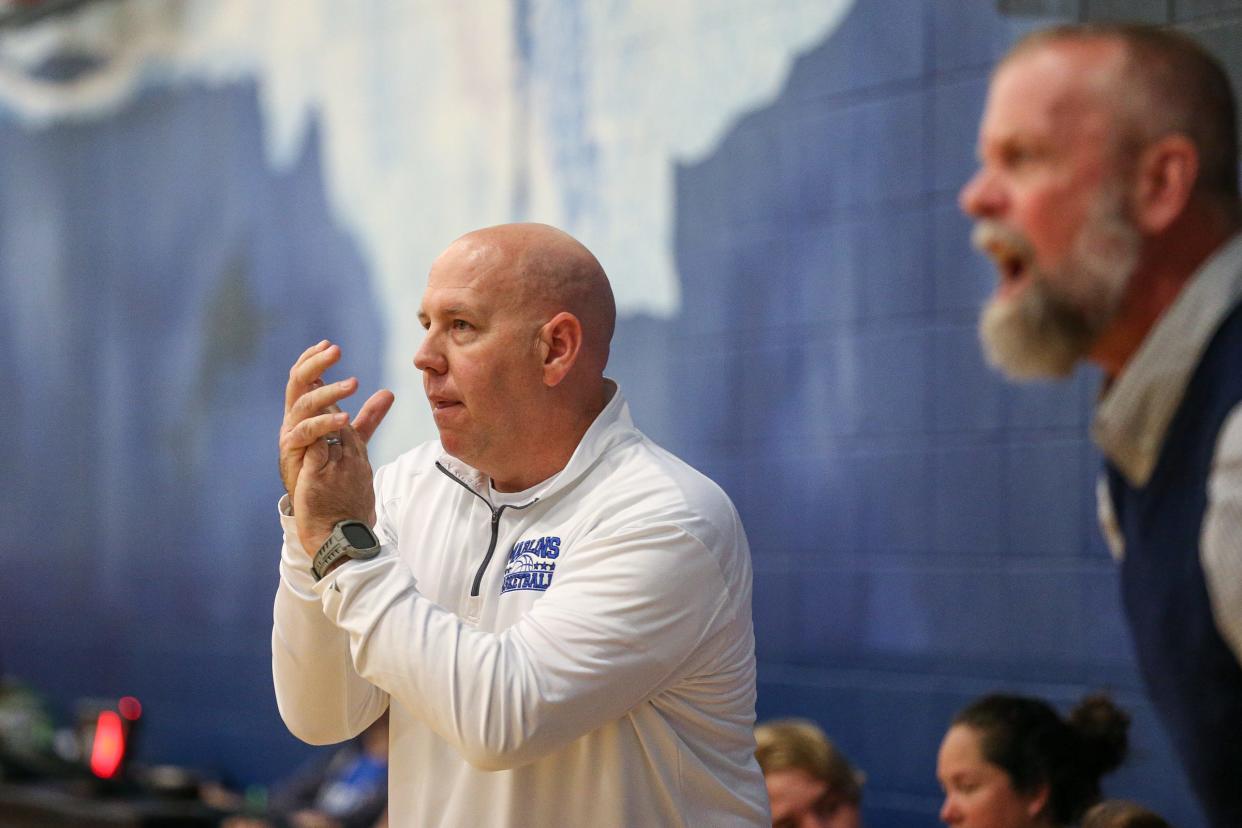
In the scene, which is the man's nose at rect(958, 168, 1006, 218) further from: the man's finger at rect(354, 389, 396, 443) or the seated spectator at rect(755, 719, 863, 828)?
the seated spectator at rect(755, 719, 863, 828)

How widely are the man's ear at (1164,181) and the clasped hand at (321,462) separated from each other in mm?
928

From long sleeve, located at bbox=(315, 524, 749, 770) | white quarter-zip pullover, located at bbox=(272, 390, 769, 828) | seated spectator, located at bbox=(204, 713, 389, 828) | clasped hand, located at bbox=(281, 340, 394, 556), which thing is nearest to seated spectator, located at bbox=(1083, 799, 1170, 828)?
white quarter-zip pullover, located at bbox=(272, 390, 769, 828)

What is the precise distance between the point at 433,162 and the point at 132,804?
2.52 metres

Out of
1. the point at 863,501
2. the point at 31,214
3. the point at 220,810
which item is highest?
the point at 31,214

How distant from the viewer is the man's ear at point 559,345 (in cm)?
186

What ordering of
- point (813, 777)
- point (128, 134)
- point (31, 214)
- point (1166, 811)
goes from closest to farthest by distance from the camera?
1. point (813, 777)
2. point (1166, 811)
3. point (128, 134)
4. point (31, 214)

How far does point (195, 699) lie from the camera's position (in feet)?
20.0

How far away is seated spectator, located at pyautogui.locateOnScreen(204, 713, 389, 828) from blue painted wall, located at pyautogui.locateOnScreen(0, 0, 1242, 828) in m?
0.42

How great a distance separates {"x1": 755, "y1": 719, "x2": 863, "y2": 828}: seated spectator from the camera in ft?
8.86

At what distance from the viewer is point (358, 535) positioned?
5.63 ft

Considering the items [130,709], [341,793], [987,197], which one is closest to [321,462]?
[987,197]

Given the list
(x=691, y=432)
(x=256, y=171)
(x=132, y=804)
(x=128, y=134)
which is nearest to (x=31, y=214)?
(x=128, y=134)

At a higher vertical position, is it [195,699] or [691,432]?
[691,432]

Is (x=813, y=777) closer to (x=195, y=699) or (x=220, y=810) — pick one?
(x=220, y=810)
